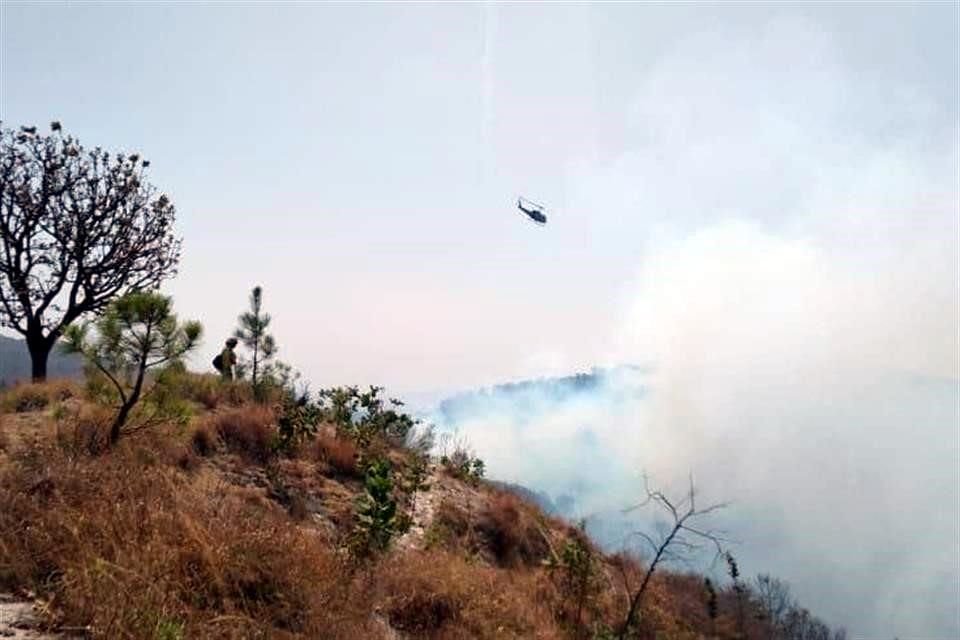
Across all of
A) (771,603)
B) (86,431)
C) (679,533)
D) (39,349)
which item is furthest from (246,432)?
(771,603)

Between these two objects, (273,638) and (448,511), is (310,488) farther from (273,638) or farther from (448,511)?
(273,638)

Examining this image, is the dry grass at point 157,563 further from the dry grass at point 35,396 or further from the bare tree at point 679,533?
the dry grass at point 35,396

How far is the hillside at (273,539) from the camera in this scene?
4770 millimetres

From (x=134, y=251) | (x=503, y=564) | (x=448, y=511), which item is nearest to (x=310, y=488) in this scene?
(x=448, y=511)

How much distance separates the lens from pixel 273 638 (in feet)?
15.6

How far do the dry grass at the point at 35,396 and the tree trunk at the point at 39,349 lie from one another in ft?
11.4

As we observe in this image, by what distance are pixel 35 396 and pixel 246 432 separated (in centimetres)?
360

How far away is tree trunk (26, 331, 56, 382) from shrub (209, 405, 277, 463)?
6396 millimetres

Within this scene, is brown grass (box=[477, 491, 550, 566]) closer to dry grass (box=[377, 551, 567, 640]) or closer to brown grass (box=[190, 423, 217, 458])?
dry grass (box=[377, 551, 567, 640])

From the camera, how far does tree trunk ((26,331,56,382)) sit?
51.0 feet

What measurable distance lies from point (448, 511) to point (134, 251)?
9.91 m

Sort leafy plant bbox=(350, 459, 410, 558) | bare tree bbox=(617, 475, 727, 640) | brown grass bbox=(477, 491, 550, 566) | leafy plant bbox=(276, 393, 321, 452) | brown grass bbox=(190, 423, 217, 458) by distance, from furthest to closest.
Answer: brown grass bbox=(477, 491, 550, 566)
leafy plant bbox=(276, 393, 321, 452)
brown grass bbox=(190, 423, 217, 458)
bare tree bbox=(617, 475, 727, 640)
leafy plant bbox=(350, 459, 410, 558)

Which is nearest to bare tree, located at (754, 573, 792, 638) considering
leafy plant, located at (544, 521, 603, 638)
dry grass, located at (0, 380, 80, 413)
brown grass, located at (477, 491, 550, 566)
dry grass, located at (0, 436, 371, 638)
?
brown grass, located at (477, 491, 550, 566)

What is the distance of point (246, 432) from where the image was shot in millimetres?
11359
